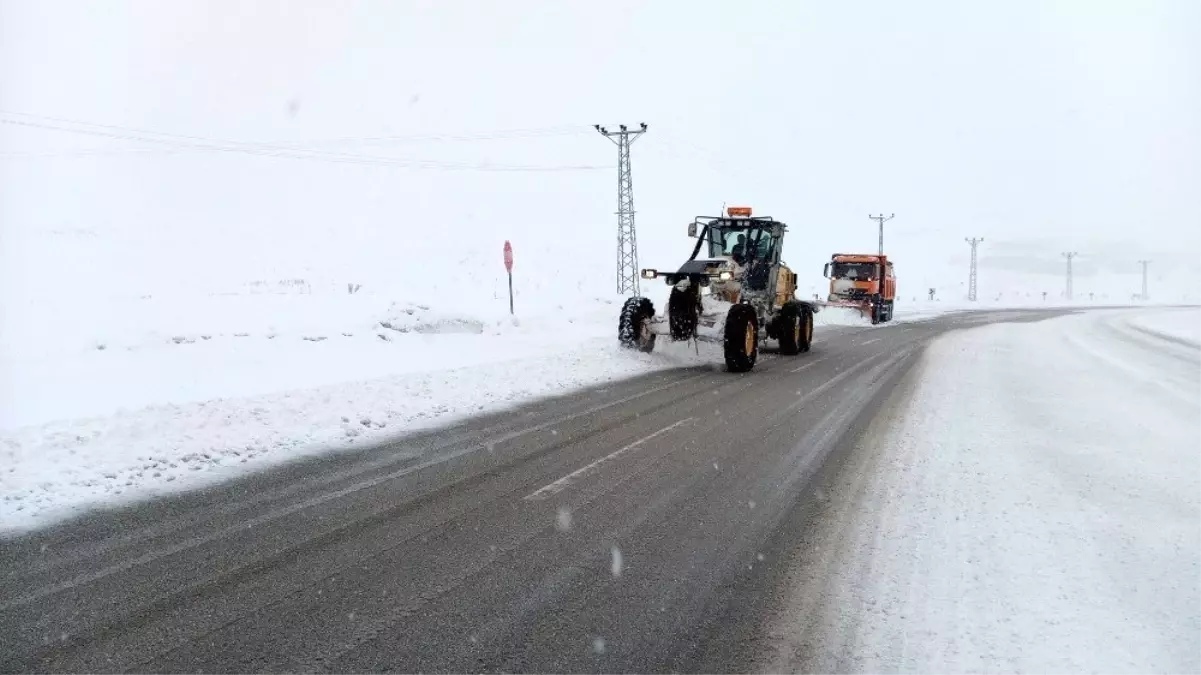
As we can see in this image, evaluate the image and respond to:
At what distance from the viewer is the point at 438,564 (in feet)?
13.6

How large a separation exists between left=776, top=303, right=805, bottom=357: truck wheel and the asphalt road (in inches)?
352

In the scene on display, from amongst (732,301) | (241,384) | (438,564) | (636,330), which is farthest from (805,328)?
(438,564)

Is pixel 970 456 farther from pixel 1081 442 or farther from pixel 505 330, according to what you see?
pixel 505 330

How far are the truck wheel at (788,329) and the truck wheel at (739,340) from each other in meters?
3.06

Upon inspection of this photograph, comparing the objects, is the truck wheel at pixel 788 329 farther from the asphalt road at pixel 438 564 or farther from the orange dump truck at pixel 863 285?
the orange dump truck at pixel 863 285

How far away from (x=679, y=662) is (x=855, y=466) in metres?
3.67

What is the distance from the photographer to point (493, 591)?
12.4 ft

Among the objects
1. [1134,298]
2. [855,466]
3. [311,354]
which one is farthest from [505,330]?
[1134,298]

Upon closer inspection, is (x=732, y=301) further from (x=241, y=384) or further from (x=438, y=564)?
(x=438, y=564)

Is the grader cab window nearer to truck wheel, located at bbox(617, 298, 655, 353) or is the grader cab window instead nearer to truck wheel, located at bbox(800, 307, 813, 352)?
truck wheel, located at bbox(800, 307, 813, 352)

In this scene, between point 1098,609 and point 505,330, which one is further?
point 505,330

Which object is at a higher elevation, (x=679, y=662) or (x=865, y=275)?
(x=865, y=275)

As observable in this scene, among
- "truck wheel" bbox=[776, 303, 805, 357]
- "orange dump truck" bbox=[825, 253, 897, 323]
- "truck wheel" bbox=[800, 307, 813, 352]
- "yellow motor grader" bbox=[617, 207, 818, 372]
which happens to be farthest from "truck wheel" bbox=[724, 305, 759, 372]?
"orange dump truck" bbox=[825, 253, 897, 323]

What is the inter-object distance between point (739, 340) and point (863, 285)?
19.7m
